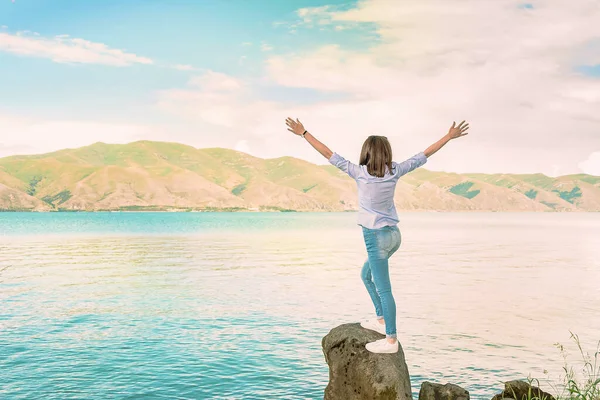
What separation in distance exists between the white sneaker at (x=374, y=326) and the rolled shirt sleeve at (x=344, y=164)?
3.22 meters

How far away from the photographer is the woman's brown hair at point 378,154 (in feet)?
30.6

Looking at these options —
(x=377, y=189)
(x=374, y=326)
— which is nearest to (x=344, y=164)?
(x=377, y=189)

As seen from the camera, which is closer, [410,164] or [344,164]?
[344,164]

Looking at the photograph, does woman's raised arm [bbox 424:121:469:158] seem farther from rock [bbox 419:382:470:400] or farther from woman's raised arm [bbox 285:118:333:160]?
rock [bbox 419:382:470:400]

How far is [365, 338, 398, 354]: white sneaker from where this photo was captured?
10617 millimetres

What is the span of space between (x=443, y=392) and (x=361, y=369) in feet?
9.95

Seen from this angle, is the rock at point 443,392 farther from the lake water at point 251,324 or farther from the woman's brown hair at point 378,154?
the woman's brown hair at point 378,154

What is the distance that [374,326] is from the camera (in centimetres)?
1111

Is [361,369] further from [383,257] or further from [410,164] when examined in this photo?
[410,164]

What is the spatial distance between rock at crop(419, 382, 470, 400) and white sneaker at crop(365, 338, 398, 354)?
3189mm

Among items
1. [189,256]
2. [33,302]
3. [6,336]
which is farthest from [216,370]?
[189,256]

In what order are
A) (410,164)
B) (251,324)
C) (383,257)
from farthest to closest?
(251,324) → (383,257) → (410,164)

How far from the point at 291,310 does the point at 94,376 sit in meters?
13.9

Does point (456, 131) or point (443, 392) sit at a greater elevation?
point (456, 131)
